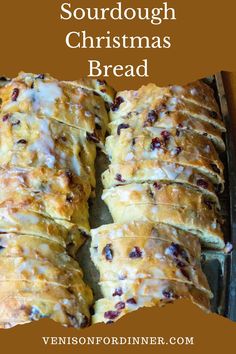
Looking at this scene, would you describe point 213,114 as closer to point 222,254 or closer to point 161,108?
point 161,108

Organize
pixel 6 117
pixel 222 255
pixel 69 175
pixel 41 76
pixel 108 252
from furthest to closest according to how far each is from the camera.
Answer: pixel 41 76 → pixel 6 117 → pixel 222 255 → pixel 69 175 → pixel 108 252

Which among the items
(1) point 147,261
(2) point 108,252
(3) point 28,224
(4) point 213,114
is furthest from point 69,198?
(4) point 213,114

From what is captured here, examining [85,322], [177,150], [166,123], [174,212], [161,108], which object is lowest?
[85,322]

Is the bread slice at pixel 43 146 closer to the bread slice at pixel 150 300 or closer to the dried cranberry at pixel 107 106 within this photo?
the dried cranberry at pixel 107 106

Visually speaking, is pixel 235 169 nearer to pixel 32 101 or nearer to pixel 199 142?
pixel 199 142

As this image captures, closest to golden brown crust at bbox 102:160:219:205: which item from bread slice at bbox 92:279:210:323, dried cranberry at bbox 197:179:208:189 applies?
dried cranberry at bbox 197:179:208:189

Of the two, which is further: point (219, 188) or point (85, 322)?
point (219, 188)
